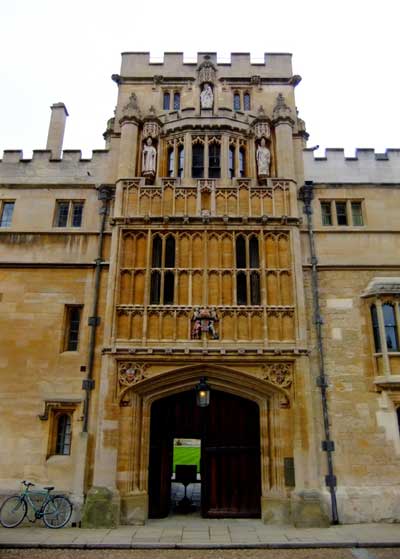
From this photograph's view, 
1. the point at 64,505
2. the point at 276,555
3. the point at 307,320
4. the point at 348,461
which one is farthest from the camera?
the point at 307,320

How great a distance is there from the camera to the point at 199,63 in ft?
52.3

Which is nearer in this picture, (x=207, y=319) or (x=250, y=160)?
(x=207, y=319)

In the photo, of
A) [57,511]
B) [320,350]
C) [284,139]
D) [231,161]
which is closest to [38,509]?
[57,511]

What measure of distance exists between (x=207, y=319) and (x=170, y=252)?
2643 mm

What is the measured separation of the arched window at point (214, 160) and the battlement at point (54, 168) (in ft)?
11.9

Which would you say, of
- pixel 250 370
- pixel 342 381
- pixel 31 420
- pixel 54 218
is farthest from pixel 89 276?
pixel 342 381

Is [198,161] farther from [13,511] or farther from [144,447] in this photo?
[13,511]

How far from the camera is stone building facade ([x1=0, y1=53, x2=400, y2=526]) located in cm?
1092

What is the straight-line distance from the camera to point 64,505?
10305 mm

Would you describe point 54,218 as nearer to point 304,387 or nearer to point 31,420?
point 31,420

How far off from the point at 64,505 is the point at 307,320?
8.47m

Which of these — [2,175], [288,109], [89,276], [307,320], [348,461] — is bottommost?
[348,461]

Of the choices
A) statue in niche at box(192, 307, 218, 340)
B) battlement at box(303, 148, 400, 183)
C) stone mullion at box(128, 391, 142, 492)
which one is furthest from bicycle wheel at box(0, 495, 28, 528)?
battlement at box(303, 148, 400, 183)

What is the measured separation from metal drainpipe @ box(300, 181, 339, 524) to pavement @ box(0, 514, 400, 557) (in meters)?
0.97
